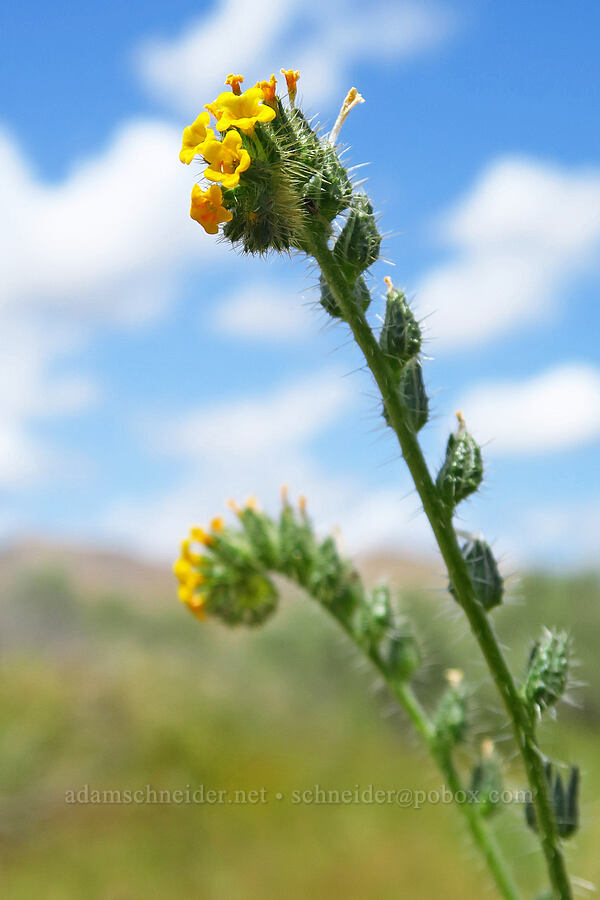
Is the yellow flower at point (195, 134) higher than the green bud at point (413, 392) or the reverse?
higher

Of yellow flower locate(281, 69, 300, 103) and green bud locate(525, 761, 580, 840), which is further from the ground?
yellow flower locate(281, 69, 300, 103)

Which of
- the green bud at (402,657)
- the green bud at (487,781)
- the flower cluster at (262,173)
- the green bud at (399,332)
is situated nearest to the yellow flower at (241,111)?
the flower cluster at (262,173)

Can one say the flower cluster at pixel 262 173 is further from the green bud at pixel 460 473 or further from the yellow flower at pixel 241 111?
the green bud at pixel 460 473

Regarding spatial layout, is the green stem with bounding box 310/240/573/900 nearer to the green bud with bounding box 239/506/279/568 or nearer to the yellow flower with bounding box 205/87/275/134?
the yellow flower with bounding box 205/87/275/134

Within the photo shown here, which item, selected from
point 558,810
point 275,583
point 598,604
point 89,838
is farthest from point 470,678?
point 558,810

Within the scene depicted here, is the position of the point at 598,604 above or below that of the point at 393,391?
above

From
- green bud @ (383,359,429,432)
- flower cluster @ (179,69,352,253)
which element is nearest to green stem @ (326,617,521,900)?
green bud @ (383,359,429,432)

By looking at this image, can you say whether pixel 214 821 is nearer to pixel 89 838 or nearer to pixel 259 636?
pixel 89 838
